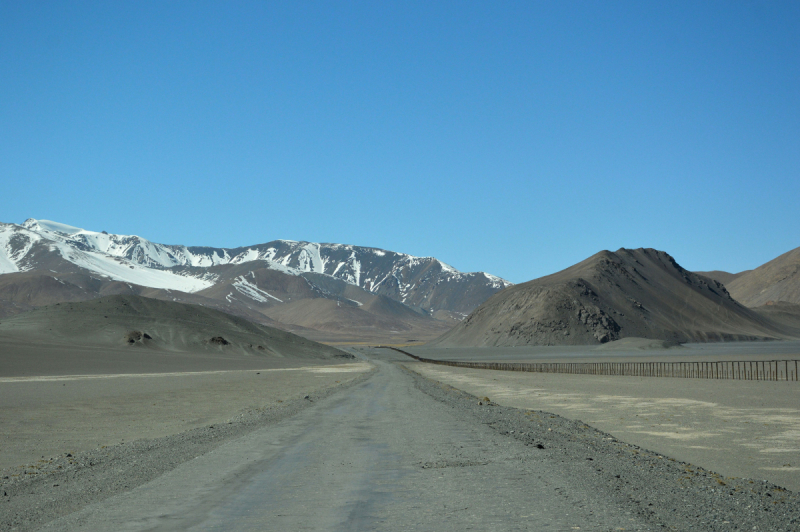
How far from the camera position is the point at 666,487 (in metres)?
10.5

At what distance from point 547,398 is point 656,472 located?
72.2 feet

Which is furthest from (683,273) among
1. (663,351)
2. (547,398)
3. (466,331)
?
(547,398)

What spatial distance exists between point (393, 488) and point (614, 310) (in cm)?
15159

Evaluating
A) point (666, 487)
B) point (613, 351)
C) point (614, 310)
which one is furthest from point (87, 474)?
point (614, 310)

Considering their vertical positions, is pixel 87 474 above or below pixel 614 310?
below

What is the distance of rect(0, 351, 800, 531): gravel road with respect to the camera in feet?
27.5

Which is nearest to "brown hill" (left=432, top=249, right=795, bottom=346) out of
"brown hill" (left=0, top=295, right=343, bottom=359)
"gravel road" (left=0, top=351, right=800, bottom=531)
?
"brown hill" (left=0, top=295, right=343, bottom=359)

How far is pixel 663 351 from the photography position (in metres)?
109

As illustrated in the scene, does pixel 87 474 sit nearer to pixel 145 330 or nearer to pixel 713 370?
pixel 713 370

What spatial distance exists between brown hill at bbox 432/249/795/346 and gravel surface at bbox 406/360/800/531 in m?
133

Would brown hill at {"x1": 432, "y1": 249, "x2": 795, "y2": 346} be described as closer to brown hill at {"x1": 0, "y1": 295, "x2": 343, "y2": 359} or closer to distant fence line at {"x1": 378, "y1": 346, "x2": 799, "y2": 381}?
brown hill at {"x1": 0, "y1": 295, "x2": 343, "y2": 359}

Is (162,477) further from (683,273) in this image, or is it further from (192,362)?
(683,273)

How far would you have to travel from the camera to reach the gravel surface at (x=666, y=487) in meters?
8.49

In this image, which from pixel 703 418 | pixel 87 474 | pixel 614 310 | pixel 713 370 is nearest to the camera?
pixel 87 474
